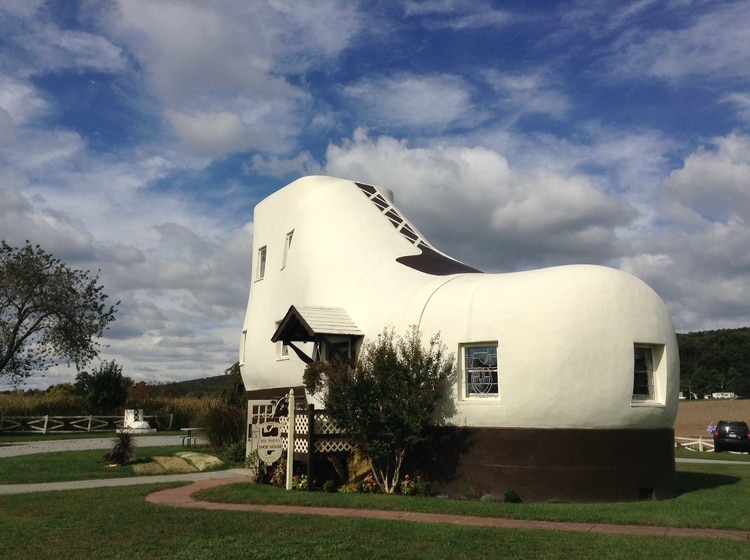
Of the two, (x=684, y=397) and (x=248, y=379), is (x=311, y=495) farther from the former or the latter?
(x=684, y=397)

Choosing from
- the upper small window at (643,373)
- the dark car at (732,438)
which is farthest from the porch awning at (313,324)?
the dark car at (732,438)

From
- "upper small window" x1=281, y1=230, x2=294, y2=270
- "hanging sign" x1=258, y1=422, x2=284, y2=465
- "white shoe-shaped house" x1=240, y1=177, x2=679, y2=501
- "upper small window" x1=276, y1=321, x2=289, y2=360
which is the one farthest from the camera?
"upper small window" x1=281, y1=230, x2=294, y2=270

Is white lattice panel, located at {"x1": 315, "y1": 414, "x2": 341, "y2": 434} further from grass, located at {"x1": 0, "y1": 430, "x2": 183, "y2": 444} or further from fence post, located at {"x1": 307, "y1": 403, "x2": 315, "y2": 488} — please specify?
grass, located at {"x1": 0, "y1": 430, "x2": 183, "y2": 444}

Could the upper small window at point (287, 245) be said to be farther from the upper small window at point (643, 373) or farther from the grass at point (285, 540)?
the upper small window at point (643, 373)

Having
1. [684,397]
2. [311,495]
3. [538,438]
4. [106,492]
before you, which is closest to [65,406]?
[106,492]

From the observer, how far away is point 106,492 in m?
14.0

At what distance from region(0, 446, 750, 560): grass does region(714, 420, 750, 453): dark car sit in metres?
17.7

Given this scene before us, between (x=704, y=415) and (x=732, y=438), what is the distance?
24.1m

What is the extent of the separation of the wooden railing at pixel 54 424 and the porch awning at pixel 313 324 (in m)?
26.3

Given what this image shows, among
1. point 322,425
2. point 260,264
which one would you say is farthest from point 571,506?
point 260,264

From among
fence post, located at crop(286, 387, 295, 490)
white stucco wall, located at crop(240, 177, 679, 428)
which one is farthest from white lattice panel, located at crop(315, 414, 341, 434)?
white stucco wall, located at crop(240, 177, 679, 428)

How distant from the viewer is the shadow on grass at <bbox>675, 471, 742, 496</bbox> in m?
15.3

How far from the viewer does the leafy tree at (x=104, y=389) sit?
40.8 meters

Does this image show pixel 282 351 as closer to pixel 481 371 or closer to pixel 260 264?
pixel 260 264
